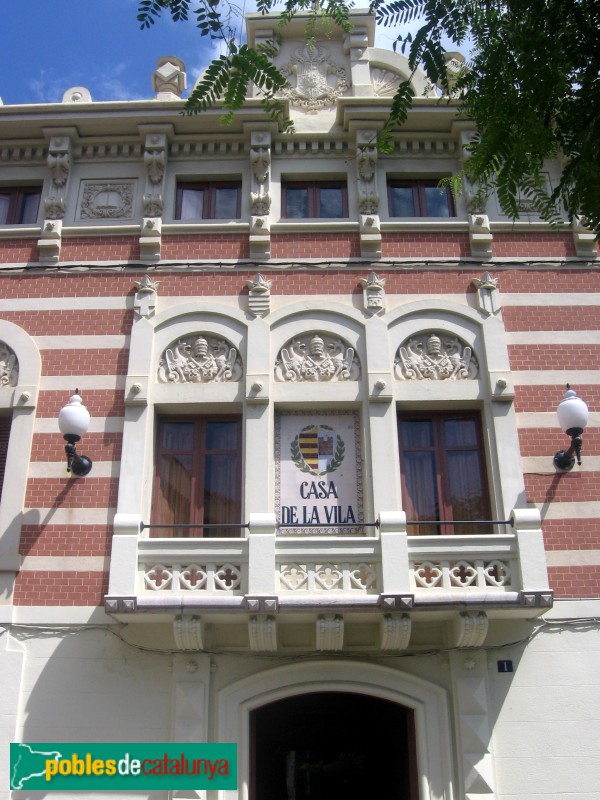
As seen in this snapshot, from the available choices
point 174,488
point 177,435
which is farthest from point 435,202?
point 174,488

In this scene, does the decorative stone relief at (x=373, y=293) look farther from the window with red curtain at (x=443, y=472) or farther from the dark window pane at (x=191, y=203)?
the dark window pane at (x=191, y=203)

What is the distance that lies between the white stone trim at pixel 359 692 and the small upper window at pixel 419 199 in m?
7.20

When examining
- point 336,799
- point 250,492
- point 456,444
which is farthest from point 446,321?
point 336,799

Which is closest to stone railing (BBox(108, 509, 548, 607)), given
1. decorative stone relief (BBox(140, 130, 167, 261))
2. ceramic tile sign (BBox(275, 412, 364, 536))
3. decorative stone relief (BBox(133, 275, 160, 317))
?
ceramic tile sign (BBox(275, 412, 364, 536))

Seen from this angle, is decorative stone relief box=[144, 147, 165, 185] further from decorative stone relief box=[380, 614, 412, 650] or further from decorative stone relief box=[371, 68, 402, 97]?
decorative stone relief box=[380, 614, 412, 650]

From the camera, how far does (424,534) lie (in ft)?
35.5

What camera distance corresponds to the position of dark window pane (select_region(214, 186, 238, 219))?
13.0 meters

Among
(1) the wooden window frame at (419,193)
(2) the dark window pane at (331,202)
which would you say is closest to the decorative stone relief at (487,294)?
(1) the wooden window frame at (419,193)

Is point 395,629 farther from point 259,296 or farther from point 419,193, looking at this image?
point 419,193

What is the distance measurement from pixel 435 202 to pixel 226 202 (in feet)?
11.4

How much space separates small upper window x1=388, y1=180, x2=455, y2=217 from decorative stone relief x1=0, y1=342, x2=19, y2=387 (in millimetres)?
6387

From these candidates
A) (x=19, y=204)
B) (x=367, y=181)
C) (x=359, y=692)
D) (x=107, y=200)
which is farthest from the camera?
(x=19, y=204)

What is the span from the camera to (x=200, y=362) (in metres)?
11.7

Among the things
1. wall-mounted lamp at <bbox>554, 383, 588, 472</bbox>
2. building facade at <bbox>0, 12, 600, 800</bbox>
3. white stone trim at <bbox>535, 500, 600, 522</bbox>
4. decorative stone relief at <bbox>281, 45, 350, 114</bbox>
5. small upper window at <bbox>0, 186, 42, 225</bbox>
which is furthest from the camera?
decorative stone relief at <bbox>281, 45, 350, 114</bbox>
